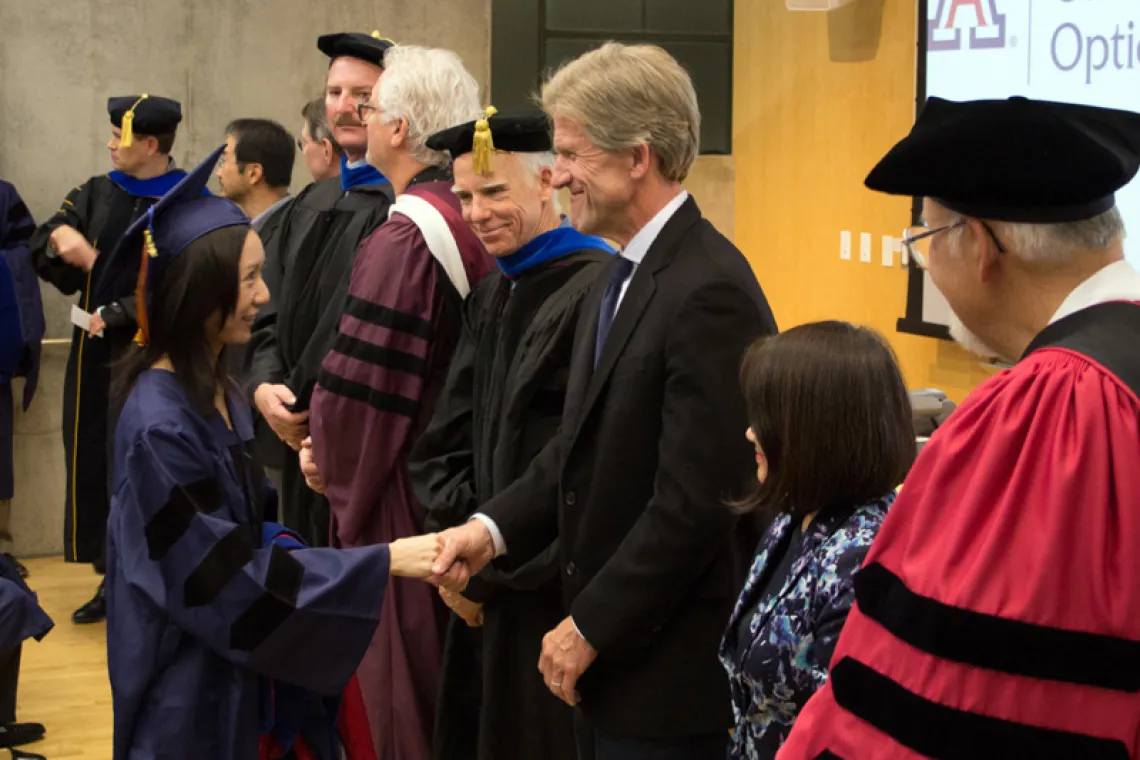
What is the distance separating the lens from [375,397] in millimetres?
3197

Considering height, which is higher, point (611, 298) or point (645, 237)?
point (645, 237)

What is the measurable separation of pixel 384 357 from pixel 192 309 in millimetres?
959

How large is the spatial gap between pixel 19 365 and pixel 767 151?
13.0 feet

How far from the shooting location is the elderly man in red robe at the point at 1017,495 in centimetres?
118

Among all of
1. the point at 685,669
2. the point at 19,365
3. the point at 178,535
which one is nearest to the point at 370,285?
the point at 178,535

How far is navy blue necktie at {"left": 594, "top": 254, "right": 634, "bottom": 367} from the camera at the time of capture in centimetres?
231

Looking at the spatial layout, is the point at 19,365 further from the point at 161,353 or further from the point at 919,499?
the point at 919,499

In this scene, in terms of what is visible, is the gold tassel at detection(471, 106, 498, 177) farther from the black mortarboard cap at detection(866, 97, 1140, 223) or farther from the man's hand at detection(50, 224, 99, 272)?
the man's hand at detection(50, 224, 99, 272)

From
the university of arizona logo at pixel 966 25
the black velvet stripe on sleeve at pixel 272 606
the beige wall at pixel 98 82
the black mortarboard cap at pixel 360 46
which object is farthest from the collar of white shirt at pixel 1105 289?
the beige wall at pixel 98 82

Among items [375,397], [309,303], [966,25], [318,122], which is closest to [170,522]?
[375,397]

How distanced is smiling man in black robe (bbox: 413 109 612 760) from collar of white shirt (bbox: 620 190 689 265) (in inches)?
16.5

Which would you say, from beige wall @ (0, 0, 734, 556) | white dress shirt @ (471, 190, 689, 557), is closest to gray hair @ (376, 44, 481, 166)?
white dress shirt @ (471, 190, 689, 557)

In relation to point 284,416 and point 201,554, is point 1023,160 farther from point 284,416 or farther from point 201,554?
point 284,416

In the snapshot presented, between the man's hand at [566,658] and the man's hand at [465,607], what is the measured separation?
23.6 inches
